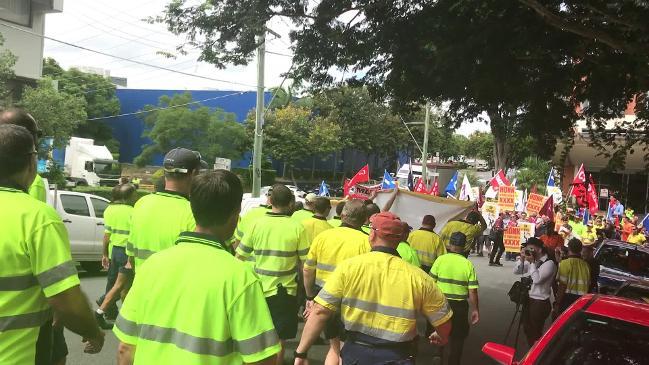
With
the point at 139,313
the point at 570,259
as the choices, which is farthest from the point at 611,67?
the point at 139,313

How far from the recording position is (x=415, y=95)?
9.45 metres

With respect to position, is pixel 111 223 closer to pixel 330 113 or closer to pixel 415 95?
pixel 415 95

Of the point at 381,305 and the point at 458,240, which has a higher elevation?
the point at 458,240

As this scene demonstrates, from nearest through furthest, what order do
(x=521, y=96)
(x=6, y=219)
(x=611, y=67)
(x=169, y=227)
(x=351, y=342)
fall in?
(x=6, y=219), (x=351, y=342), (x=169, y=227), (x=611, y=67), (x=521, y=96)

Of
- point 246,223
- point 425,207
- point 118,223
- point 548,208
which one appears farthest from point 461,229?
point 548,208

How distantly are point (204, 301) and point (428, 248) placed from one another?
20.3 ft

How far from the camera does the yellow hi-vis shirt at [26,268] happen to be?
7.96ft

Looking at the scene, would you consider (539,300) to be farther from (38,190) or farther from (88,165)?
(88,165)

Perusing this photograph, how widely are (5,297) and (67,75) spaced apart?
181ft

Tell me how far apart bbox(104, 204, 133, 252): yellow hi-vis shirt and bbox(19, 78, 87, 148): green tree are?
2380 centimetres

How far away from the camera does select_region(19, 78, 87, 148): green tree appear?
29.8m

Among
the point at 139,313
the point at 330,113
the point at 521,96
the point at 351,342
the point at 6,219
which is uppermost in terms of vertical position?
the point at 330,113

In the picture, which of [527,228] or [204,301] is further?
[527,228]

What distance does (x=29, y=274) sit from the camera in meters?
2.47
